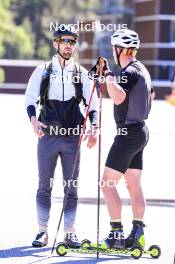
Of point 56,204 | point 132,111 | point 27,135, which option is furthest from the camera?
point 27,135

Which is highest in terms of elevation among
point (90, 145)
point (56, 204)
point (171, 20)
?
point (171, 20)

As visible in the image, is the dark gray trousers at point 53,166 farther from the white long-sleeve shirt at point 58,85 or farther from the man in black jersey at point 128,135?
the man in black jersey at point 128,135

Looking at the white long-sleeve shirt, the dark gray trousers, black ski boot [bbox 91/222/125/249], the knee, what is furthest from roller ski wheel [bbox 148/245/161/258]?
the white long-sleeve shirt

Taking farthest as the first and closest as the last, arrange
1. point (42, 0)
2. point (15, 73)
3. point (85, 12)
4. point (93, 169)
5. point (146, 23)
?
point (85, 12), point (42, 0), point (146, 23), point (15, 73), point (93, 169)

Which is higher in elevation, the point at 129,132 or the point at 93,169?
the point at 129,132

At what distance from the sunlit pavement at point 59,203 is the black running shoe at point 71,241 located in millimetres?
186

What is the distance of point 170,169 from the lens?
47.2 feet

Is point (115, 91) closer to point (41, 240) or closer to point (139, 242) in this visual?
point (139, 242)

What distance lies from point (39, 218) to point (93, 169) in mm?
6561

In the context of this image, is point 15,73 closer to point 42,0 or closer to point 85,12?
point 42,0

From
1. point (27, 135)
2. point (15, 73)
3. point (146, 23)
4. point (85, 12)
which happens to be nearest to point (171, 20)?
point (146, 23)

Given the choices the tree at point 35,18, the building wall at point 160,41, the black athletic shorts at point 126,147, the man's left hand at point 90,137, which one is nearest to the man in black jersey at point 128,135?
the black athletic shorts at point 126,147

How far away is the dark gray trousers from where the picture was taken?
7461 millimetres

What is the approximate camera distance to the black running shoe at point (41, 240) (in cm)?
760
